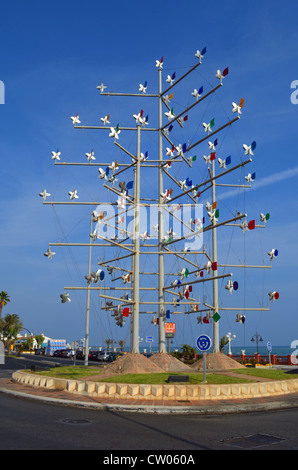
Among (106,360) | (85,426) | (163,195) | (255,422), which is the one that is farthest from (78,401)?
(106,360)

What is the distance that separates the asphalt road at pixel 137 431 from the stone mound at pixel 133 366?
7212 mm

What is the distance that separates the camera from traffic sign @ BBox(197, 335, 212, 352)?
59.6 ft

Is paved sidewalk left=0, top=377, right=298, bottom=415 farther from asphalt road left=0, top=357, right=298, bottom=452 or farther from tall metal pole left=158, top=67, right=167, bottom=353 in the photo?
tall metal pole left=158, top=67, right=167, bottom=353

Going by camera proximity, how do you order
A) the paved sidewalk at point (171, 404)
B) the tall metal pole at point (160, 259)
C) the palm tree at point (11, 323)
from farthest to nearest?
1. the palm tree at point (11, 323)
2. the tall metal pole at point (160, 259)
3. the paved sidewalk at point (171, 404)

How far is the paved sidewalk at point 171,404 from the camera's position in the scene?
15297mm

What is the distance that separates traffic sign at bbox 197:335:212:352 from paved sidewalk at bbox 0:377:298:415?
2.18 metres

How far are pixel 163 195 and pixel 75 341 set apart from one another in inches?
513

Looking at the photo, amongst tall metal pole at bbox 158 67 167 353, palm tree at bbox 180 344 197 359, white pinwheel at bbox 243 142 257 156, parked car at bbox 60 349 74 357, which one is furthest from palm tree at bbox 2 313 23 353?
white pinwheel at bbox 243 142 257 156

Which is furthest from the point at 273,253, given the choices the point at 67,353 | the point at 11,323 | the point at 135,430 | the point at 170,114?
the point at 11,323

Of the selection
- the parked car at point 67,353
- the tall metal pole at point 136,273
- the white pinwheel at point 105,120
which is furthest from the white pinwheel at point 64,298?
the parked car at point 67,353

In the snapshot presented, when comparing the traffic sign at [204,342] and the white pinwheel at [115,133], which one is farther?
the white pinwheel at [115,133]

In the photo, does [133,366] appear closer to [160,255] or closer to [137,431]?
[160,255]

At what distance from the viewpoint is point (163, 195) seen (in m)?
28.4

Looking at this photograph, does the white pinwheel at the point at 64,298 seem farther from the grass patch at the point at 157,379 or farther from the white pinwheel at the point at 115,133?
the white pinwheel at the point at 115,133
